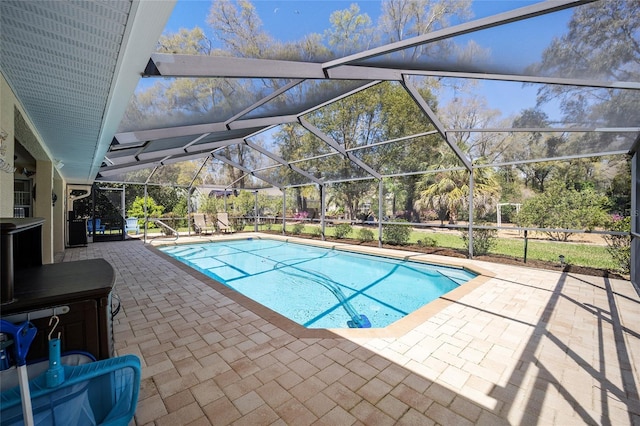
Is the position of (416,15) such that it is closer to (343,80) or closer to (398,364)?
(343,80)

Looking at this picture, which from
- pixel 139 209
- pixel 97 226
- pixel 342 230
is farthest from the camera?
pixel 139 209

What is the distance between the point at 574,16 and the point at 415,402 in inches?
156

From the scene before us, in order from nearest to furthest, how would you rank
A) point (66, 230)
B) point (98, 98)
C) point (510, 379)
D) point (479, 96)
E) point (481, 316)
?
point (510, 379), point (98, 98), point (481, 316), point (479, 96), point (66, 230)

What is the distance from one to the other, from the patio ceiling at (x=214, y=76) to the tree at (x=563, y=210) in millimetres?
1895

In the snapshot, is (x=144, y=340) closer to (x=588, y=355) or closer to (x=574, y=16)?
(x=588, y=355)

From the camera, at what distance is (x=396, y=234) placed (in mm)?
9953

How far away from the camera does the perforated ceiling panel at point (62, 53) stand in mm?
1427

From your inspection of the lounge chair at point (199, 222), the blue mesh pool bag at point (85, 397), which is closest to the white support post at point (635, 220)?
the blue mesh pool bag at point (85, 397)

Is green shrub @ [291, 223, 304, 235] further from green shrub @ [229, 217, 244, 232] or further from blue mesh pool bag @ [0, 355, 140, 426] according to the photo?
blue mesh pool bag @ [0, 355, 140, 426]

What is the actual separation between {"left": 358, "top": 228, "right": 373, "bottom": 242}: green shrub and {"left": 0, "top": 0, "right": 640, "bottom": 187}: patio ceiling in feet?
16.2

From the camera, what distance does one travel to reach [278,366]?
7.94ft

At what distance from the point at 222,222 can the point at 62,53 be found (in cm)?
1222

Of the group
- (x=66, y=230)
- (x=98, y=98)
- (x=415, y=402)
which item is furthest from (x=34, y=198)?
(x=415, y=402)

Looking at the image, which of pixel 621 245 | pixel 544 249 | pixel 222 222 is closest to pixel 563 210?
pixel 544 249
